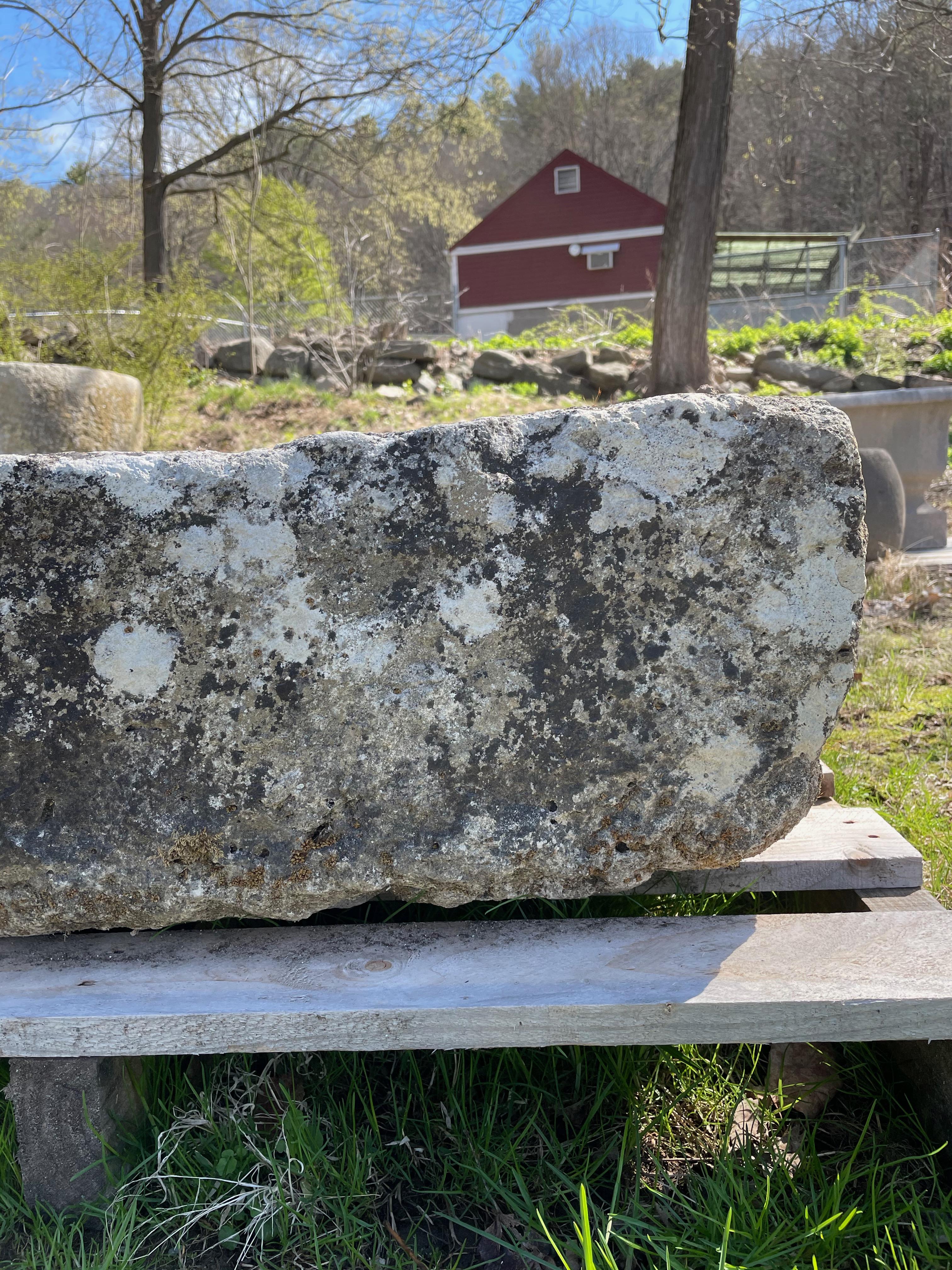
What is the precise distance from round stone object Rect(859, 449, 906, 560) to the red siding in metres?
20.5

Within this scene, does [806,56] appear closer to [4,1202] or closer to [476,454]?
[476,454]

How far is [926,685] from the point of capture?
3396mm

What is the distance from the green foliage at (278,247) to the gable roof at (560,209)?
774 cm

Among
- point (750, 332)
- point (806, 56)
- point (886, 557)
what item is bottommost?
point (886, 557)

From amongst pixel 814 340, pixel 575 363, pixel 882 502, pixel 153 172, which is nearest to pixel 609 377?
pixel 575 363

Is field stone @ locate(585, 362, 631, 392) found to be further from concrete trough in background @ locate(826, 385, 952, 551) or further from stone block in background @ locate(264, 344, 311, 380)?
concrete trough in background @ locate(826, 385, 952, 551)

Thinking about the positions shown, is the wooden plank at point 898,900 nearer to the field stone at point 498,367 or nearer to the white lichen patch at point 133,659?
the white lichen patch at point 133,659

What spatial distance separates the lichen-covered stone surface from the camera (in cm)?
138

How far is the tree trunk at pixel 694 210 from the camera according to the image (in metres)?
5.79

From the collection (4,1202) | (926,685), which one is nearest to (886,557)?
(926,685)

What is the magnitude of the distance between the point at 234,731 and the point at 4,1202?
0.81m

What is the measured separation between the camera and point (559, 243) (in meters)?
24.4

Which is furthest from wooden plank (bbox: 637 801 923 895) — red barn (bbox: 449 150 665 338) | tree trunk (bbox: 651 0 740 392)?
red barn (bbox: 449 150 665 338)

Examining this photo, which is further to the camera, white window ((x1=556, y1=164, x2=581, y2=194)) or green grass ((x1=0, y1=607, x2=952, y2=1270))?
white window ((x1=556, y1=164, x2=581, y2=194))
